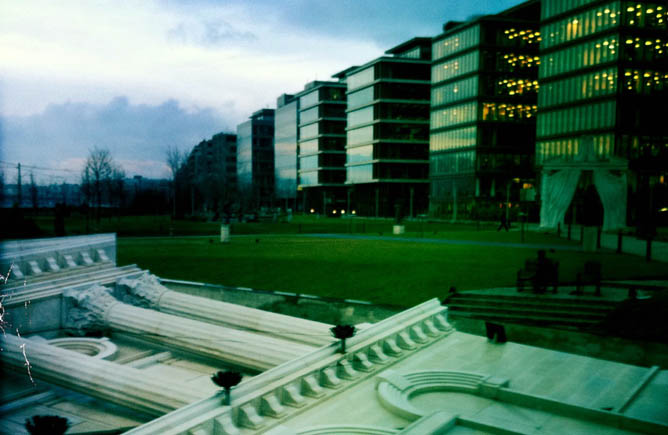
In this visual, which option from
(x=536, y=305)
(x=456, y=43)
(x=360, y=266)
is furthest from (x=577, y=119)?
(x=536, y=305)

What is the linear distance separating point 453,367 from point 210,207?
255 ft

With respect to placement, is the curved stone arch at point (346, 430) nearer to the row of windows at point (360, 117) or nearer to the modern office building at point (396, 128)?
the modern office building at point (396, 128)

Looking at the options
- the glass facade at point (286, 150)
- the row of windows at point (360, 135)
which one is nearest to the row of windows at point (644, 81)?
the row of windows at point (360, 135)

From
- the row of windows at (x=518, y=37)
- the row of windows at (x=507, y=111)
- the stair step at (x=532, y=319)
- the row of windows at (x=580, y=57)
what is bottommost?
the stair step at (x=532, y=319)

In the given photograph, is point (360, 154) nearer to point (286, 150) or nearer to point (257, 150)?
point (286, 150)

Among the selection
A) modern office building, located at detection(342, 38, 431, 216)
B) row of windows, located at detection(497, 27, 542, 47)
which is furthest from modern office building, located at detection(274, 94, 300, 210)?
row of windows, located at detection(497, 27, 542, 47)

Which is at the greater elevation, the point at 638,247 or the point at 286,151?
the point at 286,151

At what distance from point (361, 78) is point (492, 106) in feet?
88.0

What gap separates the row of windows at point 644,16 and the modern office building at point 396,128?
39339mm

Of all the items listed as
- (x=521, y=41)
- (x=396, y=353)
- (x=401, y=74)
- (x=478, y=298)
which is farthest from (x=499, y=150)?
(x=396, y=353)

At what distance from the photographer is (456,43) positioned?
78.9 metres

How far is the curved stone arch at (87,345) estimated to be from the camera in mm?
12572

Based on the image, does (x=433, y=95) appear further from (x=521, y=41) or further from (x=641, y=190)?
(x=641, y=190)

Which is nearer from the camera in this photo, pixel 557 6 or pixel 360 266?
pixel 360 266
